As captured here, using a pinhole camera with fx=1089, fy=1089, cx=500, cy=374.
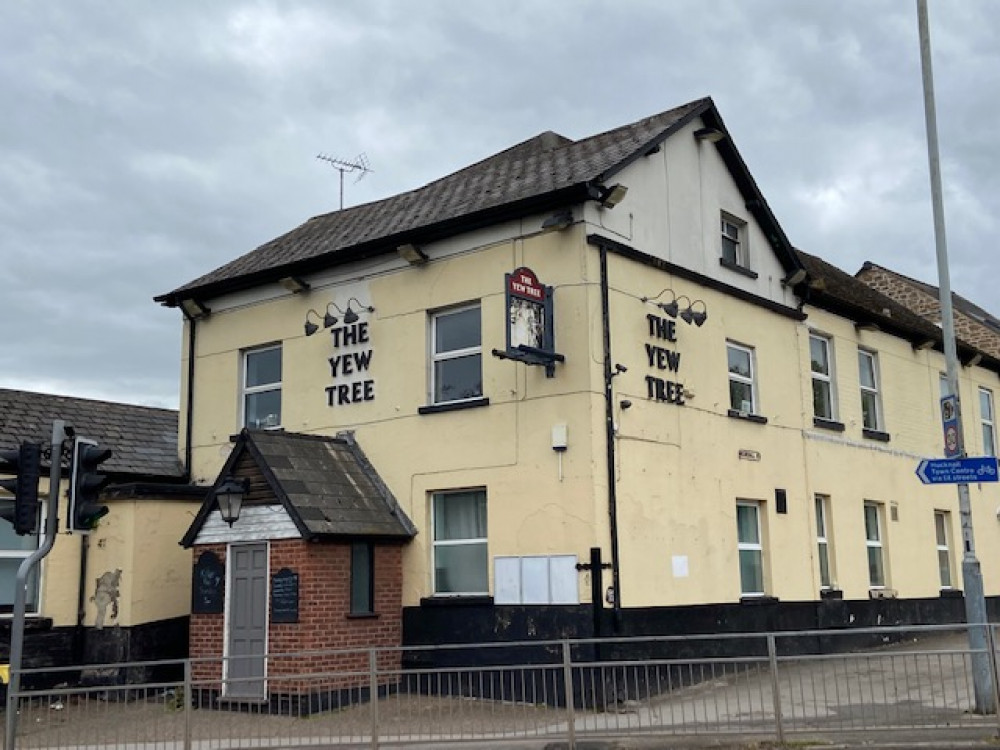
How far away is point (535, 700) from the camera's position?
12570mm

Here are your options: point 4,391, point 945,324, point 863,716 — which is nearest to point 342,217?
point 4,391

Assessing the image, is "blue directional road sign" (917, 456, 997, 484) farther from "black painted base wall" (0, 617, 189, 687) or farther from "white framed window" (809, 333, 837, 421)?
"black painted base wall" (0, 617, 189, 687)

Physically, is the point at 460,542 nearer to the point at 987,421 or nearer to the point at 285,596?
the point at 285,596

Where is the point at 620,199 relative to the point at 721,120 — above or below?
below

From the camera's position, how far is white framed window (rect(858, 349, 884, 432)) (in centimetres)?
2083

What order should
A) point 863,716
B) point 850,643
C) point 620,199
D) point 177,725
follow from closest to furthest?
point 863,716 < point 177,725 < point 620,199 < point 850,643

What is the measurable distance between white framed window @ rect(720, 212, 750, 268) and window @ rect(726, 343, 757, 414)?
1.44m

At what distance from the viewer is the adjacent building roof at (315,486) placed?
1461cm

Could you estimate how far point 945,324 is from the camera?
12250 millimetres

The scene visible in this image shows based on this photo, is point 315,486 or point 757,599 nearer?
point 315,486

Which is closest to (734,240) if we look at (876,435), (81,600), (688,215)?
(688,215)

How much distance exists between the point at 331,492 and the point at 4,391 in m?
7.10

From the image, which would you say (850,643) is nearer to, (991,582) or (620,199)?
(991,582)

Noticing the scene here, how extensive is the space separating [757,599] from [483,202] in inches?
285
